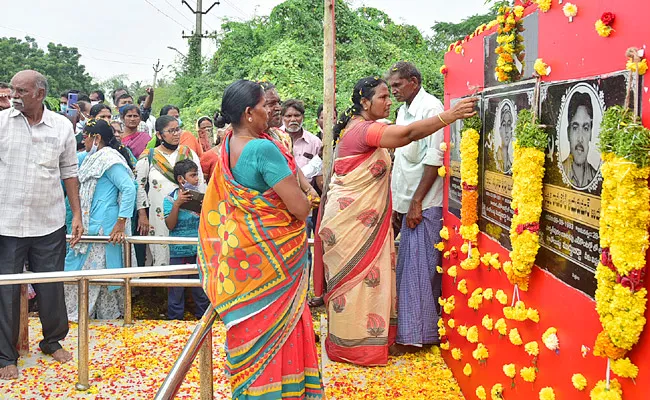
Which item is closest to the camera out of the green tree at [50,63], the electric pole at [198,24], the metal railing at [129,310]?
the metal railing at [129,310]

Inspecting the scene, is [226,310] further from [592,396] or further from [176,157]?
[176,157]

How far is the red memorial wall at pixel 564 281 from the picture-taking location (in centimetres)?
216

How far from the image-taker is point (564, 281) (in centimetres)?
269

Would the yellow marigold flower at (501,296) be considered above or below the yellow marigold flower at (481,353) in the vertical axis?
above

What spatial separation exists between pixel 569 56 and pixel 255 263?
74.7 inches

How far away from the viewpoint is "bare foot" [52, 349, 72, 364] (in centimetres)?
489

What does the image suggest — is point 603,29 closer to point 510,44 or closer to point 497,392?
point 510,44

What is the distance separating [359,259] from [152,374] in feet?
5.93

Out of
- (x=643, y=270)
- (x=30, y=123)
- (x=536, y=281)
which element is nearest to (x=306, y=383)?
(x=536, y=281)

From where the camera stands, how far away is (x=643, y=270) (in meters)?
2.04

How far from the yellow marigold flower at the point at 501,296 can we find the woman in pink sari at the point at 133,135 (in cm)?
549

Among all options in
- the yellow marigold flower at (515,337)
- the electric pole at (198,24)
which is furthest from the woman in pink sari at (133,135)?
the electric pole at (198,24)

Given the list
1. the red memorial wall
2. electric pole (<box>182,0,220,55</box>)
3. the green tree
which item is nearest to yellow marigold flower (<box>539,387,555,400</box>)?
the red memorial wall

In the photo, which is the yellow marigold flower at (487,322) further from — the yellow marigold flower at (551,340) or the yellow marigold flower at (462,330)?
the yellow marigold flower at (551,340)
